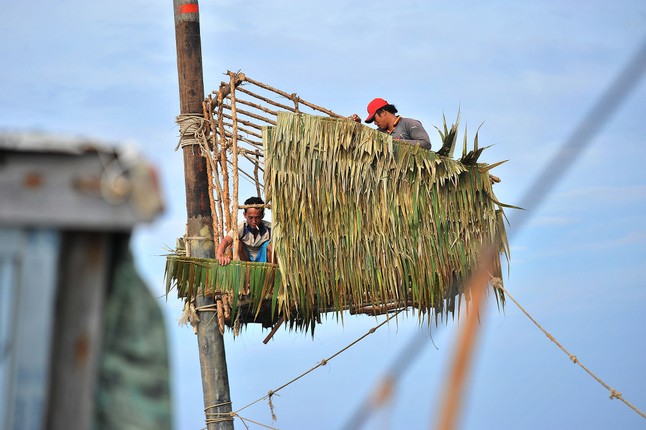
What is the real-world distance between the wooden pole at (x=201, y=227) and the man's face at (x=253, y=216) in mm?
909

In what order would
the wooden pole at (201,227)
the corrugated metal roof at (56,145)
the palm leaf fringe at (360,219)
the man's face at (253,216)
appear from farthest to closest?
the wooden pole at (201,227) < the man's face at (253,216) < the palm leaf fringe at (360,219) < the corrugated metal roof at (56,145)

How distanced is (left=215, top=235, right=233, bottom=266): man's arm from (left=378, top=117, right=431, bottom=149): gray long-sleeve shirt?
6.12ft

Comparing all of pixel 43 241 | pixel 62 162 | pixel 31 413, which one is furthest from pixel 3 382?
pixel 62 162

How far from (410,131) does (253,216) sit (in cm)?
175

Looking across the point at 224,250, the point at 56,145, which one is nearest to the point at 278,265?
the point at 224,250

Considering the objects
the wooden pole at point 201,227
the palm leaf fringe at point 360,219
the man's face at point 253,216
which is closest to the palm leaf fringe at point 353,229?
the palm leaf fringe at point 360,219

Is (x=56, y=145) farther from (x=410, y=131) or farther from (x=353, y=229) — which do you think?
(x=410, y=131)

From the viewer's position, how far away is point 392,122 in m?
9.70

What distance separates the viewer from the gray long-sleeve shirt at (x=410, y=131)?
9461 millimetres

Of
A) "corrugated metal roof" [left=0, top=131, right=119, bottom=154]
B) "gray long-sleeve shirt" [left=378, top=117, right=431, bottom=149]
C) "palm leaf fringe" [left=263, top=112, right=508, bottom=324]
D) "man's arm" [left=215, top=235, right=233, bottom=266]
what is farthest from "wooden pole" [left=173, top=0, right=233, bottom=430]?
"corrugated metal roof" [left=0, top=131, right=119, bottom=154]

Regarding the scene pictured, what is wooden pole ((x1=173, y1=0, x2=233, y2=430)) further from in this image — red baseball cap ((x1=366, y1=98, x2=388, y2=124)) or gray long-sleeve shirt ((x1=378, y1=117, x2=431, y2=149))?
gray long-sleeve shirt ((x1=378, y1=117, x2=431, y2=149))

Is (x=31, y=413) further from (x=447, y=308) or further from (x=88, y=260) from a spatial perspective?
(x=447, y=308)

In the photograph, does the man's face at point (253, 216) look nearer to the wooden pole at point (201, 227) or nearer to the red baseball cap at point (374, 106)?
the wooden pole at point (201, 227)

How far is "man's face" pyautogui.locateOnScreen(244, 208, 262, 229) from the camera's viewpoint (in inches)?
372
